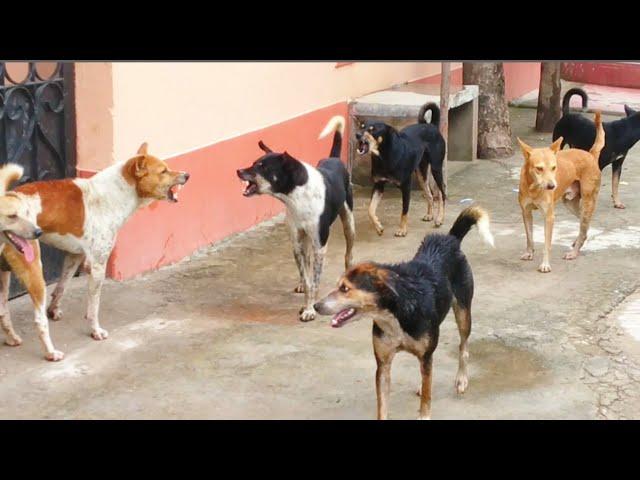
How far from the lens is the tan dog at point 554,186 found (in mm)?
8055

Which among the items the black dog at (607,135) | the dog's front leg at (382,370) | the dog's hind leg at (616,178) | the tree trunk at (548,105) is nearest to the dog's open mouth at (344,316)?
the dog's front leg at (382,370)

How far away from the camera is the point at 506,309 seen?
7.27m

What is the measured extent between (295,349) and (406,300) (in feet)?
6.21

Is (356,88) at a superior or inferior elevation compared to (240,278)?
superior

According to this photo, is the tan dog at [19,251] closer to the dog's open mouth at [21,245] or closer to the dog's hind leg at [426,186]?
the dog's open mouth at [21,245]

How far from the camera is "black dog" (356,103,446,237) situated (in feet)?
30.0

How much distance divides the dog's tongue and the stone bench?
5918mm

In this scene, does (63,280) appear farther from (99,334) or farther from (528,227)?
(528,227)

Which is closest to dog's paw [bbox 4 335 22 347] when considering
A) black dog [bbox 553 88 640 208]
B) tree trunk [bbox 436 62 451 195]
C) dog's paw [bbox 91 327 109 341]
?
dog's paw [bbox 91 327 109 341]

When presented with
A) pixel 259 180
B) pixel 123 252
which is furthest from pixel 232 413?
pixel 123 252

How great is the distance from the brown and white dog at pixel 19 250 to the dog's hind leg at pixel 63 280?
507 mm

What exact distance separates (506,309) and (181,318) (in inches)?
95.4

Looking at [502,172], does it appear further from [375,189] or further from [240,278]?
[240,278]

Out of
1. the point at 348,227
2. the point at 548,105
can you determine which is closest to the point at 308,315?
the point at 348,227
